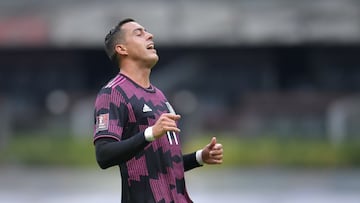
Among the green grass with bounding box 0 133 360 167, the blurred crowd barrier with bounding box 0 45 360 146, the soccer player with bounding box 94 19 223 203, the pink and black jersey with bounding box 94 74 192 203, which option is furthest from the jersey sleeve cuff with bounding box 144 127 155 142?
the blurred crowd barrier with bounding box 0 45 360 146

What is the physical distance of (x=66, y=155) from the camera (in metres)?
26.7

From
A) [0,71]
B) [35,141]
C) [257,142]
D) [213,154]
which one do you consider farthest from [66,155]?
[213,154]

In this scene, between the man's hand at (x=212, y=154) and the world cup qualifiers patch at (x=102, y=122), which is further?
the man's hand at (x=212, y=154)

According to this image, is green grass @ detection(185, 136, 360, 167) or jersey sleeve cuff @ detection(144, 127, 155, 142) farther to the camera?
green grass @ detection(185, 136, 360, 167)

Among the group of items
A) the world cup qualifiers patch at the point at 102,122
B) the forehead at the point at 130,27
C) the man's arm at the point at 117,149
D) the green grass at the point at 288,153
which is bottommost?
the man's arm at the point at 117,149

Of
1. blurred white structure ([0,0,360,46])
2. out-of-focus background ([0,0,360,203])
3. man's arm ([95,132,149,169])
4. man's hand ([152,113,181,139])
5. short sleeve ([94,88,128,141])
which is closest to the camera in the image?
man's hand ([152,113,181,139])

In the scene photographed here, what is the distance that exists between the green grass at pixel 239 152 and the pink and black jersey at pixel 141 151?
18917 millimetres

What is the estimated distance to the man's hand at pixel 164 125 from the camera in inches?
223

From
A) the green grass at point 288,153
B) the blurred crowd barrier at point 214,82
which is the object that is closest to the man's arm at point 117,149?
the green grass at point 288,153

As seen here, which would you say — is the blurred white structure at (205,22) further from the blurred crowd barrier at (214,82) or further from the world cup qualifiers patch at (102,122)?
the world cup qualifiers patch at (102,122)

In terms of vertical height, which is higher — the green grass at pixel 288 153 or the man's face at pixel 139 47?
the green grass at pixel 288 153

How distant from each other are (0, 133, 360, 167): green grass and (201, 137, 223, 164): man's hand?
1861 cm

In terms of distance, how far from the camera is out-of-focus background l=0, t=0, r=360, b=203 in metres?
26.2

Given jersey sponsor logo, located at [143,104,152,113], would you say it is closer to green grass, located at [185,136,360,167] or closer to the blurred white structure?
green grass, located at [185,136,360,167]
